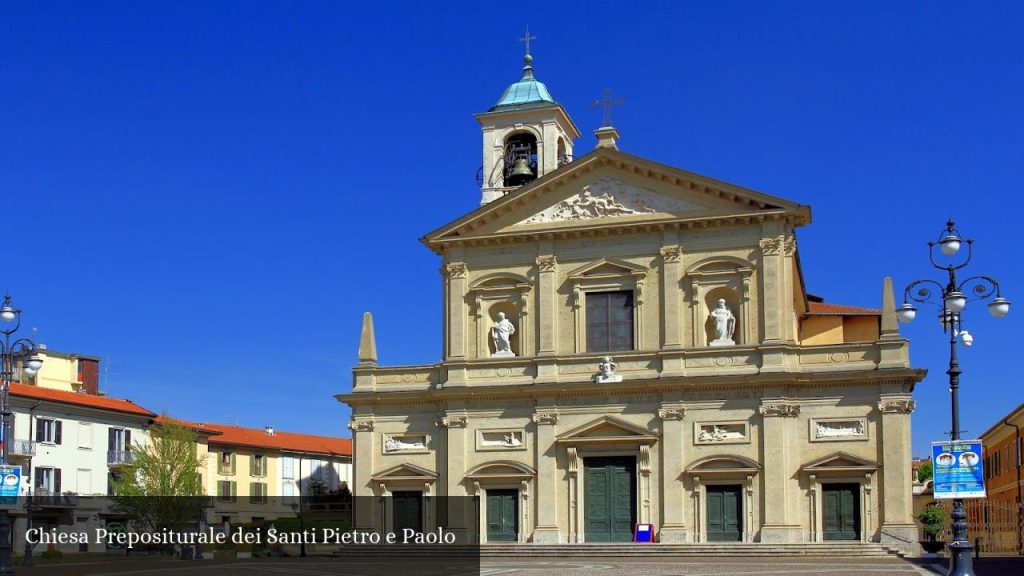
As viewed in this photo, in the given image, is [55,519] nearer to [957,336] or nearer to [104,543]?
[104,543]

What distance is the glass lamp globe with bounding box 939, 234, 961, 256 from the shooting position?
2123cm

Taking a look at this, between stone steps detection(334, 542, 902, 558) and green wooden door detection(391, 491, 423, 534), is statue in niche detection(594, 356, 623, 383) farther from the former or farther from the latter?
green wooden door detection(391, 491, 423, 534)

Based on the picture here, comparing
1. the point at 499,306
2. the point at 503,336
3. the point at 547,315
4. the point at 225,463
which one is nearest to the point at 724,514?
the point at 547,315

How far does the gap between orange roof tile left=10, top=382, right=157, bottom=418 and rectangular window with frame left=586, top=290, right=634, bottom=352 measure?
2779 cm

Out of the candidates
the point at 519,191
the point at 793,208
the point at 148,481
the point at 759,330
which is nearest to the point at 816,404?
the point at 759,330

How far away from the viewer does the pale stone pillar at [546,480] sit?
38.6m

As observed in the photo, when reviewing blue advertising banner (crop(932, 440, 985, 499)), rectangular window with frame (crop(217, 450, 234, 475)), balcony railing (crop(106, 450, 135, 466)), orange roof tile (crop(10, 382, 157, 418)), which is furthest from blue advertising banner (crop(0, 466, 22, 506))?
rectangular window with frame (crop(217, 450, 234, 475))

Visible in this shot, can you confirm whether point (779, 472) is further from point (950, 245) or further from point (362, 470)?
point (950, 245)

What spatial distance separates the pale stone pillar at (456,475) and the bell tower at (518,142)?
1070 centimetres

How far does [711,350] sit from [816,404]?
11.9 ft

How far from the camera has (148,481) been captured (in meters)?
52.2

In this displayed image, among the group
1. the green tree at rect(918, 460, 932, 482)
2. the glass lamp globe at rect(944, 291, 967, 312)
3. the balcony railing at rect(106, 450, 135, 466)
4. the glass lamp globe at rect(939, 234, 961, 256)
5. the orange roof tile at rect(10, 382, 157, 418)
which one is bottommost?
the green tree at rect(918, 460, 932, 482)

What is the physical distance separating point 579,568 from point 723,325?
35.2 ft

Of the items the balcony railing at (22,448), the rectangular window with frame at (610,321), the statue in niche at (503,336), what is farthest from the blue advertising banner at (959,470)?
the balcony railing at (22,448)
